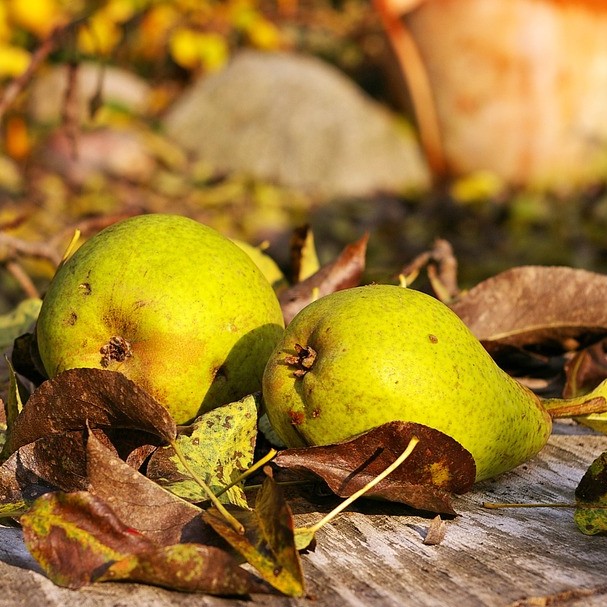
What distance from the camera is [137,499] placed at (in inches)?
49.5

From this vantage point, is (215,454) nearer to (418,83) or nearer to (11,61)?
(11,61)

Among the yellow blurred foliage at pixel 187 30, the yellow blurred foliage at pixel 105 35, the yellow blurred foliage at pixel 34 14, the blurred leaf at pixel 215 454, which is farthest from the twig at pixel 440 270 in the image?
the yellow blurred foliage at pixel 187 30

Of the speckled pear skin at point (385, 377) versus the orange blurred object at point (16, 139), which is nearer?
the speckled pear skin at point (385, 377)

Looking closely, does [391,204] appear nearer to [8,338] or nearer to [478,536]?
[8,338]

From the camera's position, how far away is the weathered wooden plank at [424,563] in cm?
112

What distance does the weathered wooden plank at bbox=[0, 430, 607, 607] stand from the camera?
3.68ft

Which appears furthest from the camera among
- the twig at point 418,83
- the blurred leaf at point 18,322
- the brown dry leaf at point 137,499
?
the twig at point 418,83

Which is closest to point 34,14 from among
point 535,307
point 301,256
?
point 301,256

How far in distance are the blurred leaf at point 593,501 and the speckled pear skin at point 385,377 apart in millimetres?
152

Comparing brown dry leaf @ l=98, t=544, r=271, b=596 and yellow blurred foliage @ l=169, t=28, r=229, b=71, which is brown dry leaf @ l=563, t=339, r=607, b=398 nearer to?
brown dry leaf @ l=98, t=544, r=271, b=596

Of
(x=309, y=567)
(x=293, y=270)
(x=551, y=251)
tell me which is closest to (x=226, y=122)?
(x=551, y=251)

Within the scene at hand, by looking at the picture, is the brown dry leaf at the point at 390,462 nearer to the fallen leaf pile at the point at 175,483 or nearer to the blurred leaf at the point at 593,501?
the fallen leaf pile at the point at 175,483

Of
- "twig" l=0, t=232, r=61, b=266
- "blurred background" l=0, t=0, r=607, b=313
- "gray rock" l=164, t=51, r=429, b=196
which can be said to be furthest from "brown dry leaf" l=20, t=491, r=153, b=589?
"gray rock" l=164, t=51, r=429, b=196

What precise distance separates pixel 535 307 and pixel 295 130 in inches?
244
